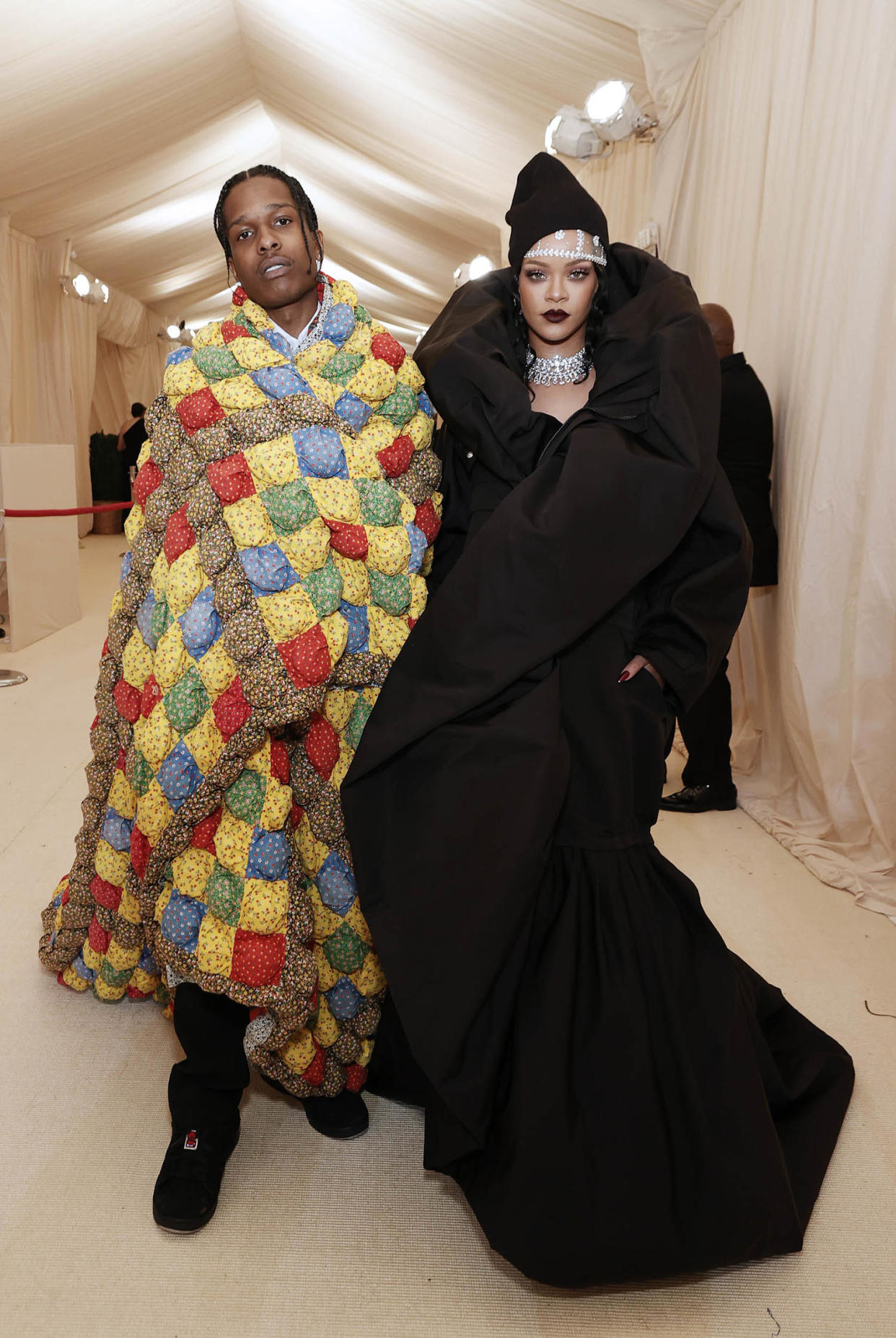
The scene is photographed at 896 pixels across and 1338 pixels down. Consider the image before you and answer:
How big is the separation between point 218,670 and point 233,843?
0.96ft

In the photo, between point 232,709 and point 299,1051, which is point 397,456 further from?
point 299,1051

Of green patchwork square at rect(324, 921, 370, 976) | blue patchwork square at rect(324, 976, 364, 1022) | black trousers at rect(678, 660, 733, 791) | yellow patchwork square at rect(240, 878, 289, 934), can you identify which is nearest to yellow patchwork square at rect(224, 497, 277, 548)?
yellow patchwork square at rect(240, 878, 289, 934)

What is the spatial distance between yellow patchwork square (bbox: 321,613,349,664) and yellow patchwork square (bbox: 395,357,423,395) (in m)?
0.47

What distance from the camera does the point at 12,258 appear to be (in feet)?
28.8

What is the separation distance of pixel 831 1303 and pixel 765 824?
1982mm

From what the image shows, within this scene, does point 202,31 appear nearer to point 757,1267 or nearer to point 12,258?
point 12,258

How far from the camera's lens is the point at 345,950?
1.80 metres

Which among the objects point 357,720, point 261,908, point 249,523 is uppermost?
point 249,523

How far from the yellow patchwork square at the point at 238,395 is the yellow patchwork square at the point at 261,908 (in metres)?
0.76

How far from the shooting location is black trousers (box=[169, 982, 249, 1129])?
171 centimetres

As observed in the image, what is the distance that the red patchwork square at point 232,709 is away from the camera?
152cm

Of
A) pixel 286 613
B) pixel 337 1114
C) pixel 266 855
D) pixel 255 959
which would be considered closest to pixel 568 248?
pixel 286 613

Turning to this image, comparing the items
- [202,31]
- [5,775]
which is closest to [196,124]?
[202,31]

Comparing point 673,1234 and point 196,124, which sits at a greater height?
point 196,124
